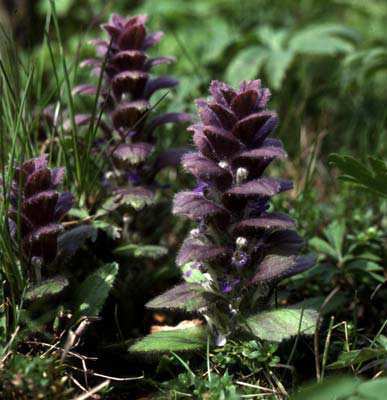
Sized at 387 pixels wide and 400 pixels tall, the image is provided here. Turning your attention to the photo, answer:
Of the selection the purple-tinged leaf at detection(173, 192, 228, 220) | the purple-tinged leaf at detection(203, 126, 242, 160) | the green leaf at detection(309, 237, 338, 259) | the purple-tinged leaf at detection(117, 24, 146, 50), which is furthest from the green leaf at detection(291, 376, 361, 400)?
the purple-tinged leaf at detection(117, 24, 146, 50)

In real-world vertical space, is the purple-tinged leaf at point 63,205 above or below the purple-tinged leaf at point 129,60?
below

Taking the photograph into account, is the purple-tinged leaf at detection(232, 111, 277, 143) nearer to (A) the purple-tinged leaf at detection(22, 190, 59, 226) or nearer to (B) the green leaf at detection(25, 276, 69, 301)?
(A) the purple-tinged leaf at detection(22, 190, 59, 226)

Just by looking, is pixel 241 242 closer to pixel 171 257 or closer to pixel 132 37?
pixel 171 257

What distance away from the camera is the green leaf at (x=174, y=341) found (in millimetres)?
2070

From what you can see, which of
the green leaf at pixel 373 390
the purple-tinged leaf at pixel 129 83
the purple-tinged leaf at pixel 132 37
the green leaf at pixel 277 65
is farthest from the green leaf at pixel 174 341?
the green leaf at pixel 277 65

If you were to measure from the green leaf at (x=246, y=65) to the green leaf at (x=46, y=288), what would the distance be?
2745 mm

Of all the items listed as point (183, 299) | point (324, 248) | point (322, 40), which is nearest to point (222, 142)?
point (183, 299)

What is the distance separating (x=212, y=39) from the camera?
5062 millimetres

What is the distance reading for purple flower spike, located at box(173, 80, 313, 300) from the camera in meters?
2.02

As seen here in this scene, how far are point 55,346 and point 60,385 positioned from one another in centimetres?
32

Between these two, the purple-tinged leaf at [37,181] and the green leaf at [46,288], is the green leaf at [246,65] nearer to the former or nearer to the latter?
the purple-tinged leaf at [37,181]

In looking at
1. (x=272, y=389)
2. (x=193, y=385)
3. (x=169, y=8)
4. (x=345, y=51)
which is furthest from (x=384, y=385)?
(x=169, y=8)

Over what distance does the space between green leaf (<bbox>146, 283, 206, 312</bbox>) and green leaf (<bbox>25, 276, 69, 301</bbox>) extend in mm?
296

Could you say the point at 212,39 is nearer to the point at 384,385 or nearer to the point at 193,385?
the point at 193,385
